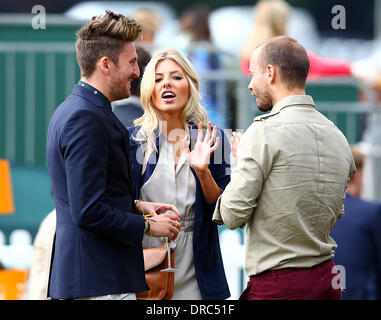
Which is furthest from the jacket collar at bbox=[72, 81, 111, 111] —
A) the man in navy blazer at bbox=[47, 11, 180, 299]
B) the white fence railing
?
the white fence railing

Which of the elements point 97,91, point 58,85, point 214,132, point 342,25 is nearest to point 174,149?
point 214,132

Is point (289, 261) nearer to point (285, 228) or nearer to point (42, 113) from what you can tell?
point (285, 228)

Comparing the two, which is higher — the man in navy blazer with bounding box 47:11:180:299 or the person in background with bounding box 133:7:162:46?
the person in background with bounding box 133:7:162:46

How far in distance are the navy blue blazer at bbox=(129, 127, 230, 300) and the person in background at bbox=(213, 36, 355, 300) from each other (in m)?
0.34

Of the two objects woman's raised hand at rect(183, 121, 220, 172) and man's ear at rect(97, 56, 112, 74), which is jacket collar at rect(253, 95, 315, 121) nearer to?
woman's raised hand at rect(183, 121, 220, 172)

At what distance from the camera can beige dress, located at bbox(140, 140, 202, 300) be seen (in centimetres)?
421

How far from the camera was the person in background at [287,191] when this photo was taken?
12.2 feet

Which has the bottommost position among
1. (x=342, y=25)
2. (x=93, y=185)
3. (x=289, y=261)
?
(x=289, y=261)

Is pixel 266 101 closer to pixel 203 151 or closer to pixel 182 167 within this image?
pixel 203 151

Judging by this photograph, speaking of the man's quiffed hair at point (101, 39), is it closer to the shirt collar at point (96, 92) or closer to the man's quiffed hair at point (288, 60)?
the shirt collar at point (96, 92)

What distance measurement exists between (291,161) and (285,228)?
0.97 ft

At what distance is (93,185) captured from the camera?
137 inches
